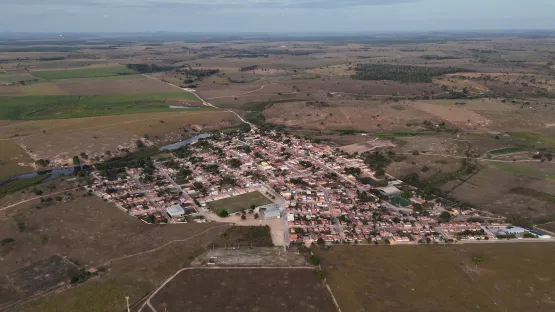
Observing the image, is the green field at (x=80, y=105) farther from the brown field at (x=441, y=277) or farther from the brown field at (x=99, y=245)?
the brown field at (x=441, y=277)

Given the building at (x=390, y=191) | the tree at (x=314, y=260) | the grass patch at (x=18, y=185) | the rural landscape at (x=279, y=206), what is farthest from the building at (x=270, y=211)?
the grass patch at (x=18, y=185)

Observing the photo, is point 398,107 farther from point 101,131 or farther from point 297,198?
point 101,131

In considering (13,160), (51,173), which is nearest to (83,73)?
(13,160)

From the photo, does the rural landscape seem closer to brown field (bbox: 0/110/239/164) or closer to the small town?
the small town

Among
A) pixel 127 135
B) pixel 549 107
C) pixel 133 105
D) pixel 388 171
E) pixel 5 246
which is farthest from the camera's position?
pixel 133 105

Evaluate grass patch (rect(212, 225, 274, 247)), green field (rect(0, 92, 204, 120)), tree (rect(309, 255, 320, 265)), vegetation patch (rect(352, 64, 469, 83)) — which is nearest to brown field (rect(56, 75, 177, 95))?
green field (rect(0, 92, 204, 120))

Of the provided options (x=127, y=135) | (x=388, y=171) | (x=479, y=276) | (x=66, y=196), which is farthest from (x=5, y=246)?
(x=388, y=171)

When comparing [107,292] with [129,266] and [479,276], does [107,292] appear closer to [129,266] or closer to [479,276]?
[129,266]
